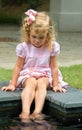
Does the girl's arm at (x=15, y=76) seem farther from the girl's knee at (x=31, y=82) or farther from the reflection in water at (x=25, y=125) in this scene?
the reflection in water at (x=25, y=125)

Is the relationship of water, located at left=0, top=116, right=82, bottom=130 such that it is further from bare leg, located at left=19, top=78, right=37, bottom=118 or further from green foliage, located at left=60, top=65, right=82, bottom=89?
green foliage, located at left=60, top=65, right=82, bottom=89

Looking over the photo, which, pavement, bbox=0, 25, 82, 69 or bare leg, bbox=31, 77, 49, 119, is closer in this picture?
bare leg, bbox=31, 77, 49, 119

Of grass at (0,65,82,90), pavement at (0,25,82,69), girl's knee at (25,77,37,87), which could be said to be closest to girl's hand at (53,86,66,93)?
girl's knee at (25,77,37,87)

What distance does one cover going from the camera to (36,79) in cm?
589

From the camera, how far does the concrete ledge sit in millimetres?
5285


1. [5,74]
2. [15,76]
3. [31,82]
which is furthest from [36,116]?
[5,74]

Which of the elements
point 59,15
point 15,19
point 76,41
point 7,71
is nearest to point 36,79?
point 7,71

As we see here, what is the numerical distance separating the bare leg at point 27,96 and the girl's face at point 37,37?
0.43m

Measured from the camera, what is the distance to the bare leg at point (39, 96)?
548 cm

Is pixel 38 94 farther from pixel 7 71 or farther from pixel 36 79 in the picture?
pixel 7 71

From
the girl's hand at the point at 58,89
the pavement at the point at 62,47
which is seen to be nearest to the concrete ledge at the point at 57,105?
the girl's hand at the point at 58,89

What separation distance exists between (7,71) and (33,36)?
2607 mm

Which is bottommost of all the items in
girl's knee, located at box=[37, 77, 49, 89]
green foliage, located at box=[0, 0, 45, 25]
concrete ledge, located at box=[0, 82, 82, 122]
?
green foliage, located at box=[0, 0, 45, 25]

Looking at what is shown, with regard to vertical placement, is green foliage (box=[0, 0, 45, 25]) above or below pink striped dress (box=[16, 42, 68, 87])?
below
